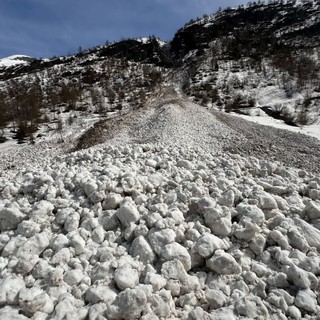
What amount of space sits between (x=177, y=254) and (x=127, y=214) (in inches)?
34.3

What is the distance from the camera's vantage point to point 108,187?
416 centimetres

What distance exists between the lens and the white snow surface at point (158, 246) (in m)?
2.52

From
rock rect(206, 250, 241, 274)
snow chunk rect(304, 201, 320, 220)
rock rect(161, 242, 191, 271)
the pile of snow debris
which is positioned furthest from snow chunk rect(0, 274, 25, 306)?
snow chunk rect(304, 201, 320, 220)

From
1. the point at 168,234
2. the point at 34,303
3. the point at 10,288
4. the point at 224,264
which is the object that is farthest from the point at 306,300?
the point at 10,288

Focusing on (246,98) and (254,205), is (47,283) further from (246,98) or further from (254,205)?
(246,98)

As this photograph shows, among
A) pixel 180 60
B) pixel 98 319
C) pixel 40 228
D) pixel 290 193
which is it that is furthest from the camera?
pixel 180 60

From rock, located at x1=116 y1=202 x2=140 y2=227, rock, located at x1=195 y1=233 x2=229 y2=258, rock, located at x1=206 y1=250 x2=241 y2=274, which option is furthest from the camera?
rock, located at x1=116 y1=202 x2=140 y2=227

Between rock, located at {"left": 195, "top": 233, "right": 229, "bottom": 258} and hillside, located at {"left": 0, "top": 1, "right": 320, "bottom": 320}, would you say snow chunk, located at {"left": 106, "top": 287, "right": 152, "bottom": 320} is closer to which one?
hillside, located at {"left": 0, "top": 1, "right": 320, "bottom": 320}

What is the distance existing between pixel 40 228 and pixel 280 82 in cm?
2682

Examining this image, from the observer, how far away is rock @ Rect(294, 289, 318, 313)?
2.61 metres

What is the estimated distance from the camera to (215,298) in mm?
2656

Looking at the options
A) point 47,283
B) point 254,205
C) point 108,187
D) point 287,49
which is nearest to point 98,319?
point 47,283

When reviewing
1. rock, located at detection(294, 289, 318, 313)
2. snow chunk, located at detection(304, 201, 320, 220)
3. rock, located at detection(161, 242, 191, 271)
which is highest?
rock, located at detection(161, 242, 191, 271)

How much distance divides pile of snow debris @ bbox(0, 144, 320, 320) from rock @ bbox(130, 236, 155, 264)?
0.01 meters
